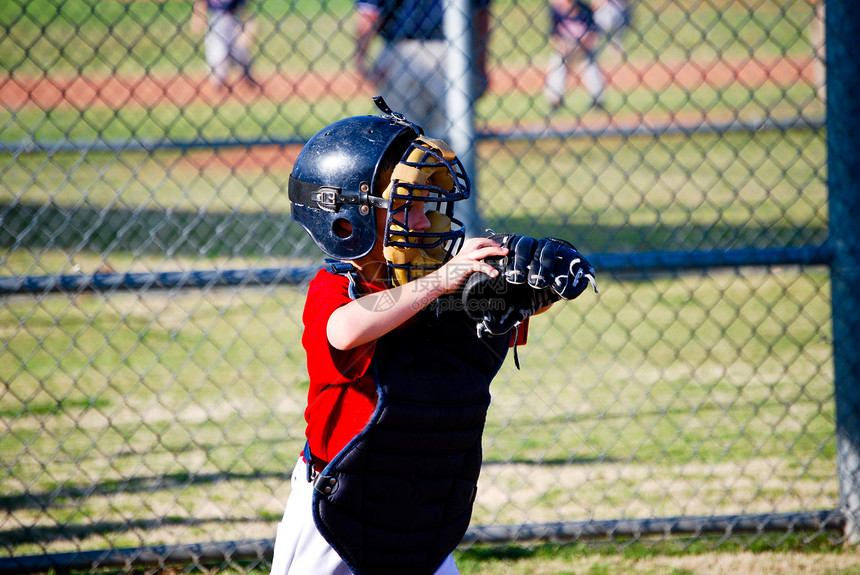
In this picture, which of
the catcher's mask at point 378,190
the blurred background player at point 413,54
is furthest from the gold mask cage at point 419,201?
the blurred background player at point 413,54

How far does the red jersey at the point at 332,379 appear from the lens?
170 cm

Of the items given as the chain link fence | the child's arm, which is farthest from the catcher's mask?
the chain link fence

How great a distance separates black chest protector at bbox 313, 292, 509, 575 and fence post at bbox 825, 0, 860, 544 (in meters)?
1.64

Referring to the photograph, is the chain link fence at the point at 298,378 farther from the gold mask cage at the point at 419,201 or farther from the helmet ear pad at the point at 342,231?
the gold mask cage at the point at 419,201

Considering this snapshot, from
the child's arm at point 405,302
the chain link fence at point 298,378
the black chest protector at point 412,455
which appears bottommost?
the chain link fence at point 298,378

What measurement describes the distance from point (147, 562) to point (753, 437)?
2817 millimetres

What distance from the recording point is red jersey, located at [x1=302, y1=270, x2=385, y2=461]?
5.58 ft

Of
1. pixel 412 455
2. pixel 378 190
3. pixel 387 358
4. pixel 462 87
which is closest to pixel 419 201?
pixel 378 190

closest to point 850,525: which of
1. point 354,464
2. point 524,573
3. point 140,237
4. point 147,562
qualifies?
point 524,573

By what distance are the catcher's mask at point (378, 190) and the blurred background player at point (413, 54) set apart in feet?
9.26

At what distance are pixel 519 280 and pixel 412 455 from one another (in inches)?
20.3

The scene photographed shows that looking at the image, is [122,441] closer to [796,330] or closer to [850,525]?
[850,525]

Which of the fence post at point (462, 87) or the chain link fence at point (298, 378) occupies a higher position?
the fence post at point (462, 87)

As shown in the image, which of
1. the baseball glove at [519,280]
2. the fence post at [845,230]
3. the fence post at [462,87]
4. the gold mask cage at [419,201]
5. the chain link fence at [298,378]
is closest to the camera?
the baseball glove at [519,280]
